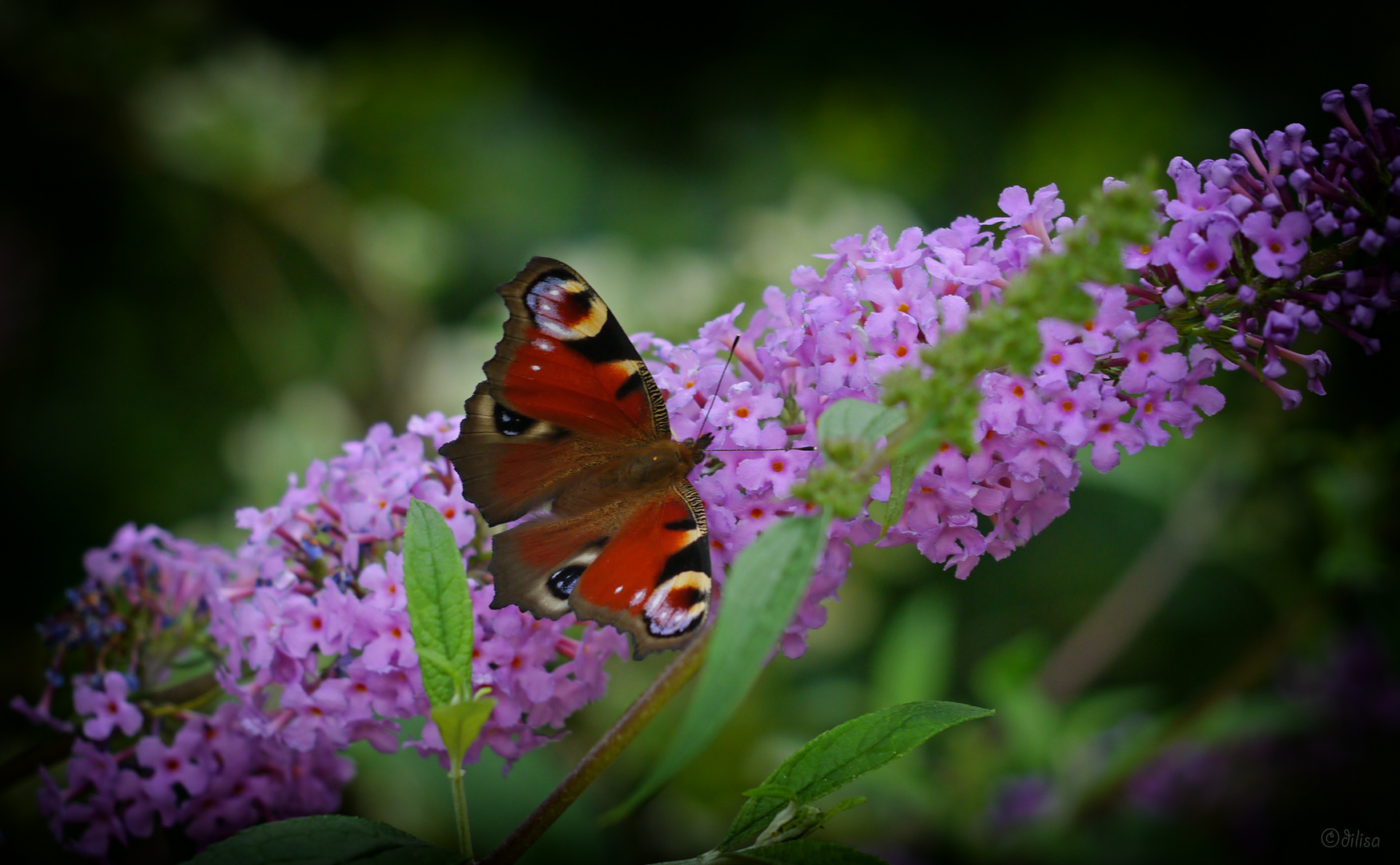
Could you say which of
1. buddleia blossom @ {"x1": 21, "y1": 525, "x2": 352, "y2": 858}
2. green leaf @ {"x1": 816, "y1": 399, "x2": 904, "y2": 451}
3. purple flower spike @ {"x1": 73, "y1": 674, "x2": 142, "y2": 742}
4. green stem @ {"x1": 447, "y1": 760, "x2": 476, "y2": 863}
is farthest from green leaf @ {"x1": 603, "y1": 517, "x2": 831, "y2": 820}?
purple flower spike @ {"x1": 73, "y1": 674, "x2": 142, "y2": 742}

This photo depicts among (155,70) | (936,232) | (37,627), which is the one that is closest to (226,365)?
(155,70)

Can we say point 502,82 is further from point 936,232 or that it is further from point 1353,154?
point 1353,154

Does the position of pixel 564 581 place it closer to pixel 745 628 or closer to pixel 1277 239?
pixel 745 628

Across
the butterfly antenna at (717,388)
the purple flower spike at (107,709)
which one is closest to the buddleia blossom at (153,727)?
the purple flower spike at (107,709)

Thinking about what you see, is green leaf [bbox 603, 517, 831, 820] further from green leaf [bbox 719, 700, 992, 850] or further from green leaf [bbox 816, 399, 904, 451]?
green leaf [bbox 719, 700, 992, 850]

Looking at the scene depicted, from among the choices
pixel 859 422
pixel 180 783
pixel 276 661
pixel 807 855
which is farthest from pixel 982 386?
pixel 180 783

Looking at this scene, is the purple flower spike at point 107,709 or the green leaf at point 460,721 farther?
the purple flower spike at point 107,709

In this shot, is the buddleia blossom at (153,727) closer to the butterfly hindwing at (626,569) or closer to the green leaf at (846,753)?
the butterfly hindwing at (626,569)
